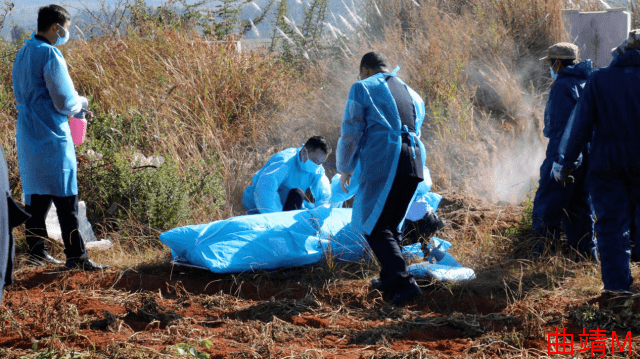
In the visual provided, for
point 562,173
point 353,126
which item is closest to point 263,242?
point 353,126

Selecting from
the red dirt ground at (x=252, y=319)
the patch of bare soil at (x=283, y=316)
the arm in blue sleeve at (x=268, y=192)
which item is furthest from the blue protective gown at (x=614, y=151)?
the arm in blue sleeve at (x=268, y=192)

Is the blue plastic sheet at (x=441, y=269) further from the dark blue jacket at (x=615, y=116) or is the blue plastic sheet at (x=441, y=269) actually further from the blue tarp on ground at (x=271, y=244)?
the dark blue jacket at (x=615, y=116)

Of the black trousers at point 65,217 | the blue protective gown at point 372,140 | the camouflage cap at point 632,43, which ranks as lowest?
the black trousers at point 65,217

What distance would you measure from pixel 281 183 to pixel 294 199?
0.63ft

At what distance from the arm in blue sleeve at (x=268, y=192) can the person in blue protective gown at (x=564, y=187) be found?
2.00 metres

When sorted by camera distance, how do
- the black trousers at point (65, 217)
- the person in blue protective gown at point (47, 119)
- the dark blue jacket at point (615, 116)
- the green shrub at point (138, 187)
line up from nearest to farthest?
the dark blue jacket at point (615, 116)
the person in blue protective gown at point (47, 119)
the black trousers at point (65, 217)
the green shrub at point (138, 187)

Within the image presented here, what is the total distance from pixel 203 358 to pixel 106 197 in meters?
3.09

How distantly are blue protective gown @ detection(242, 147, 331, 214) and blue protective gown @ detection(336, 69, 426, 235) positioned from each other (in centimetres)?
157

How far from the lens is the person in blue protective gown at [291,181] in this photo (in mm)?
5543

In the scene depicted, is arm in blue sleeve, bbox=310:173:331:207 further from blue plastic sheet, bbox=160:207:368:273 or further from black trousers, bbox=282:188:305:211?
blue plastic sheet, bbox=160:207:368:273

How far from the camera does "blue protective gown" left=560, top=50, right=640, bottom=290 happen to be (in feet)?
12.3

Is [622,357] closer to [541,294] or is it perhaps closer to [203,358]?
[541,294]

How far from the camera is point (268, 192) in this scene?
5.53m

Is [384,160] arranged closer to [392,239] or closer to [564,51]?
[392,239]
